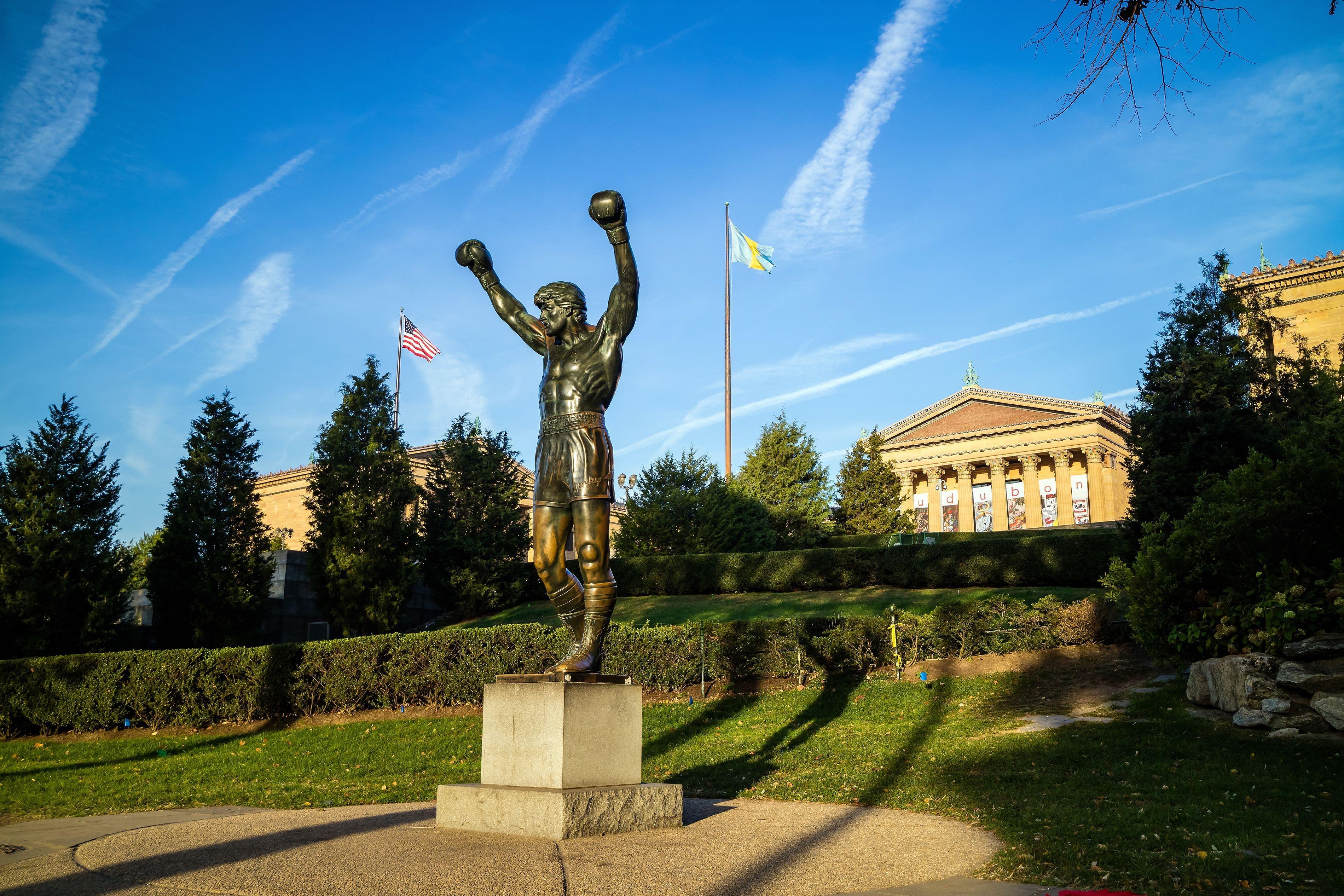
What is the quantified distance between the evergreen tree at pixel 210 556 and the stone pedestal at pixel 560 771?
17.6 meters

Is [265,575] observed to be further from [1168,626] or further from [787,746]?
[1168,626]

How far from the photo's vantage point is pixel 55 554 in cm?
1805

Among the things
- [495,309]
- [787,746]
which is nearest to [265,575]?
[787,746]

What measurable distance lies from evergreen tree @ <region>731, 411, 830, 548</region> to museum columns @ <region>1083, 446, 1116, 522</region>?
1193 inches

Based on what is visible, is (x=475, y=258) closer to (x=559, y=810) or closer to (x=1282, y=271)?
(x=559, y=810)

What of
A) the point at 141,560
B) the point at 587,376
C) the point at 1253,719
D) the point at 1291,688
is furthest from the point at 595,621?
the point at 141,560

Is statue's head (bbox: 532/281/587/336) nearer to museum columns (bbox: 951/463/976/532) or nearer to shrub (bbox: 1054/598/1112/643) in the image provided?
shrub (bbox: 1054/598/1112/643)

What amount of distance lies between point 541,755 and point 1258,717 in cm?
829

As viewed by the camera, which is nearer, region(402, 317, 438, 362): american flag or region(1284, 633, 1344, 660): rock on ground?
region(1284, 633, 1344, 660): rock on ground

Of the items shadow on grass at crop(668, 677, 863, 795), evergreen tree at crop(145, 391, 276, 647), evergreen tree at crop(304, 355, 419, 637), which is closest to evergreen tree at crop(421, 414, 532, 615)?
evergreen tree at crop(304, 355, 419, 637)

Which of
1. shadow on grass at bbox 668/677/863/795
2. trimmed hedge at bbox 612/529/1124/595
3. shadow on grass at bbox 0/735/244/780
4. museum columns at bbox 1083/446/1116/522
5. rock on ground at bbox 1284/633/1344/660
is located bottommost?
shadow on grass at bbox 0/735/244/780

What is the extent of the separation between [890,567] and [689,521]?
8.94 m

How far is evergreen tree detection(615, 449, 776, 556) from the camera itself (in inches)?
1315

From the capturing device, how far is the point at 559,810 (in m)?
5.82
